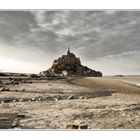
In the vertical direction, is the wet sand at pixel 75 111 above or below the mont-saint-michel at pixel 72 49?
below

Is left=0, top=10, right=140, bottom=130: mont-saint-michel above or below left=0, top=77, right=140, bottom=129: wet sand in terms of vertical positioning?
above

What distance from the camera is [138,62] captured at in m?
6.07

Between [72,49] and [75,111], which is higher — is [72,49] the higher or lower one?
the higher one

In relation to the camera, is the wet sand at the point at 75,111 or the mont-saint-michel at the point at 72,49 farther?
the mont-saint-michel at the point at 72,49

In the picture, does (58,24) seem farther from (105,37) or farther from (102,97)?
(102,97)

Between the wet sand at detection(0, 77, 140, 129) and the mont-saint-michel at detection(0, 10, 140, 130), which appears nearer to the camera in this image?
the wet sand at detection(0, 77, 140, 129)

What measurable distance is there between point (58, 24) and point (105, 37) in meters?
1.01

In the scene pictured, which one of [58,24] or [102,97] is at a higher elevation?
[58,24]

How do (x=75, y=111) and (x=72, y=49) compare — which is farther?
(x=72, y=49)
